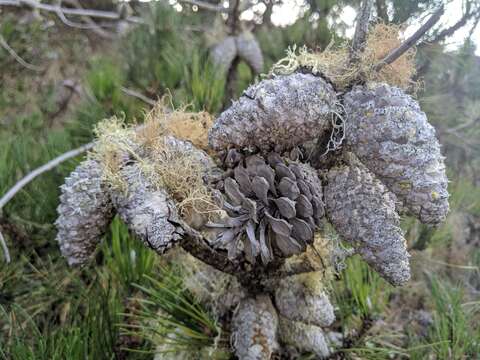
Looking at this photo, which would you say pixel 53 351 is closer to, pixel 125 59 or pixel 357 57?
pixel 357 57

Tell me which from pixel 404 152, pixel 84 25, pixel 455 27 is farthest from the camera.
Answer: pixel 84 25

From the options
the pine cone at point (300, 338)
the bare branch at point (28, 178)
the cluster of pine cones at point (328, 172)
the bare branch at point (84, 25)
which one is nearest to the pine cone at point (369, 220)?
the cluster of pine cones at point (328, 172)

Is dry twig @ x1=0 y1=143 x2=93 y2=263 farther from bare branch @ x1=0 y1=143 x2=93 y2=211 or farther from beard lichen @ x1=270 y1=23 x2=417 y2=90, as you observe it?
beard lichen @ x1=270 y1=23 x2=417 y2=90

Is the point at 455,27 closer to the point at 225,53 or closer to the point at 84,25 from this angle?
the point at 225,53

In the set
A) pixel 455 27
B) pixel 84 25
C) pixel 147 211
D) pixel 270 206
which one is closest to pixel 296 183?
pixel 270 206

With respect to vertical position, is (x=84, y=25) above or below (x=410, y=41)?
below

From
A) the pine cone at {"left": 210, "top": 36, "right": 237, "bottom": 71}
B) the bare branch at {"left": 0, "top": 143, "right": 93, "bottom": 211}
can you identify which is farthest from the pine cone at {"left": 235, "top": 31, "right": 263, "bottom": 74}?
the bare branch at {"left": 0, "top": 143, "right": 93, "bottom": 211}
